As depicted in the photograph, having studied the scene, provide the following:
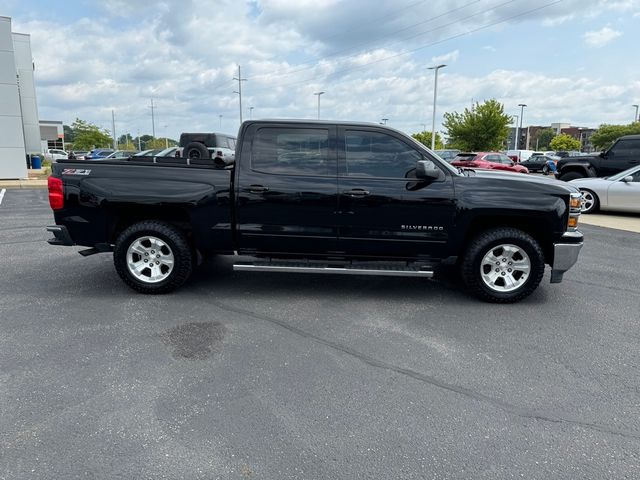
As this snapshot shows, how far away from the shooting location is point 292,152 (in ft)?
16.9

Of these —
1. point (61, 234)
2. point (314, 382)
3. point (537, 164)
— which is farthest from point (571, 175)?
point (537, 164)

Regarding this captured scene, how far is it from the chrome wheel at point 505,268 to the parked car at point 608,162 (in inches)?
483

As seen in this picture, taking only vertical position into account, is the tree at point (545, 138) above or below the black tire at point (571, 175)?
above

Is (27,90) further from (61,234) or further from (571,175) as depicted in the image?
(61,234)

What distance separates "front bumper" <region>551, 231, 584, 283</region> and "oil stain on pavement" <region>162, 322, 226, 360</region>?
3.54 m

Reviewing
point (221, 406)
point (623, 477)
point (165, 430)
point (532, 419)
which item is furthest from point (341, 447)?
point (623, 477)

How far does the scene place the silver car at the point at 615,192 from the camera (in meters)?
11.6

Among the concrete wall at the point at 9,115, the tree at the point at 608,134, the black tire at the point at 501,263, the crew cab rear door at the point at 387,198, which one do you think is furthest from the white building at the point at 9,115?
the tree at the point at 608,134

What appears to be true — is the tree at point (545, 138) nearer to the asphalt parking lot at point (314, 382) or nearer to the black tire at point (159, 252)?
the asphalt parking lot at point (314, 382)

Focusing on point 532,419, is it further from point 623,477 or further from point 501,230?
point 501,230

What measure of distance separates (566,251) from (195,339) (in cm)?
388

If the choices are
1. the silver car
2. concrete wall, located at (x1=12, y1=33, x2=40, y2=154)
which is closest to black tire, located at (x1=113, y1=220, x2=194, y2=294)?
the silver car

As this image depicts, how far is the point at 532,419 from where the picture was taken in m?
3.00

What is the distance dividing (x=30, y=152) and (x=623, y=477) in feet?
137
